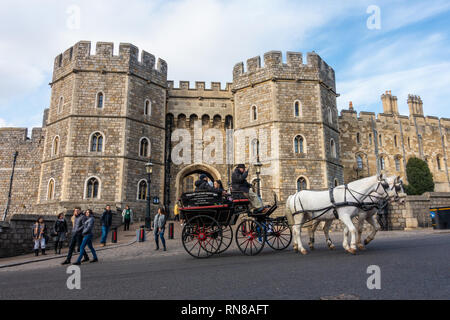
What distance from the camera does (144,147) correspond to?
21.4 metres

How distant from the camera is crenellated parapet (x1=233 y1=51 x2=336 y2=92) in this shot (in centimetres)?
2158

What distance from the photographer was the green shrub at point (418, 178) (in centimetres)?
2983

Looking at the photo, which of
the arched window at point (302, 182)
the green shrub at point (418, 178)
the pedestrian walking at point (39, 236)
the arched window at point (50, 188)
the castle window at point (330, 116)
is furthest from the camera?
the green shrub at point (418, 178)

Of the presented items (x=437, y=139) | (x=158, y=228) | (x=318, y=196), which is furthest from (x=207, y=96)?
(x=437, y=139)

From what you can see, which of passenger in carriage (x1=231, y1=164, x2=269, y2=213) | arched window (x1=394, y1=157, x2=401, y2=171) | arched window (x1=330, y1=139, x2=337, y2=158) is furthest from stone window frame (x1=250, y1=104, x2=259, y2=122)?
arched window (x1=394, y1=157, x2=401, y2=171)

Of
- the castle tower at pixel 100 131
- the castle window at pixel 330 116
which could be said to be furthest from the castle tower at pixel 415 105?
the castle tower at pixel 100 131

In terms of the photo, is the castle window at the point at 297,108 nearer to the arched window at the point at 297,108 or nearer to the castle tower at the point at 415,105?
the arched window at the point at 297,108

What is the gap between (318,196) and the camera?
7.68 meters

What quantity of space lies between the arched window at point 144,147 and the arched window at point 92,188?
3.27 m

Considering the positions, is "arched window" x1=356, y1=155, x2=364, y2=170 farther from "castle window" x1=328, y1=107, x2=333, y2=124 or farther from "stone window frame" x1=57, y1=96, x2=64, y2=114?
"stone window frame" x1=57, y1=96, x2=64, y2=114

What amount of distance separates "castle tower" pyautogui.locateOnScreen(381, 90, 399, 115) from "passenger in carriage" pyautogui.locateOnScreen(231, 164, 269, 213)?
106 ft

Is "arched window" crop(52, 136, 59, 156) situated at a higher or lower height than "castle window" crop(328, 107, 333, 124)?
lower

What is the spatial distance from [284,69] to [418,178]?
1837cm

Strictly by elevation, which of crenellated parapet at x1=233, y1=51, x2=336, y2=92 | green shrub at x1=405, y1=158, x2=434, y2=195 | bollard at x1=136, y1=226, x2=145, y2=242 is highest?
crenellated parapet at x1=233, y1=51, x2=336, y2=92
